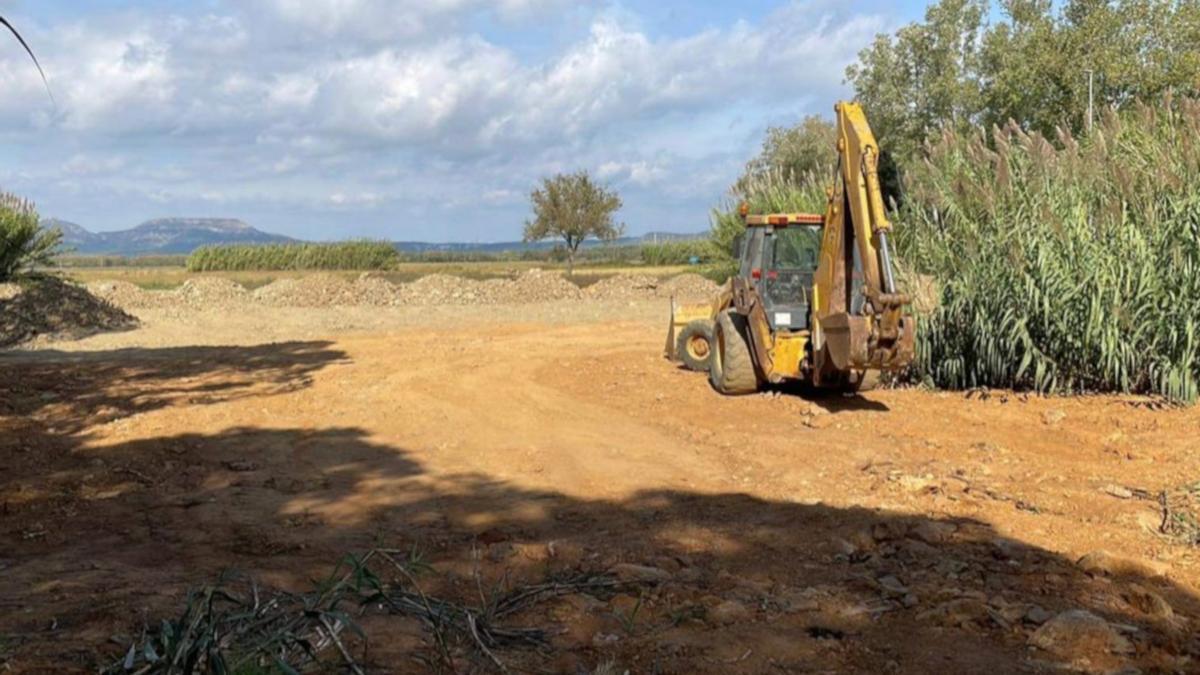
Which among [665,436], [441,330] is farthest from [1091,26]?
[665,436]

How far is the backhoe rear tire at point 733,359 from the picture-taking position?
11242 mm

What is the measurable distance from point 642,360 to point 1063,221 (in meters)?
6.59

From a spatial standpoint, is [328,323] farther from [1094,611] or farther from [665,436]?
[1094,611]

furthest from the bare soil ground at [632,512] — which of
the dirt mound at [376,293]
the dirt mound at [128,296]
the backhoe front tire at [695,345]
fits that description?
the dirt mound at [376,293]

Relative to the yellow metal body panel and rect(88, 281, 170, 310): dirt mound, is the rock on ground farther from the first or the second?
rect(88, 281, 170, 310): dirt mound

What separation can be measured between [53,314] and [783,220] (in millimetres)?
17597

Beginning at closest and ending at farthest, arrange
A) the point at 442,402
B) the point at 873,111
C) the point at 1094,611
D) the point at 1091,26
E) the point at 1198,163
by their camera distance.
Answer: the point at 1094,611 < the point at 1198,163 < the point at 442,402 < the point at 1091,26 < the point at 873,111

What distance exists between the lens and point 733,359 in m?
11.2

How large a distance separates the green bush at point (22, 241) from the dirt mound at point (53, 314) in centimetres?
84

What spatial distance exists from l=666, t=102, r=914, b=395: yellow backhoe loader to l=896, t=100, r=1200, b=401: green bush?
0.82 meters

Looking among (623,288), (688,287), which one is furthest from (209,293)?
(688,287)

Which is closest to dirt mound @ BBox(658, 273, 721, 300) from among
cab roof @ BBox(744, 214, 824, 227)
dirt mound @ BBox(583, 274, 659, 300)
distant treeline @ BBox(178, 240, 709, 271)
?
dirt mound @ BBox(583, 274, 659, 300)

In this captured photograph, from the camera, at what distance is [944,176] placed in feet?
36.1

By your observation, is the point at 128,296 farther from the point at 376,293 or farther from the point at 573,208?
the point at 573,208
